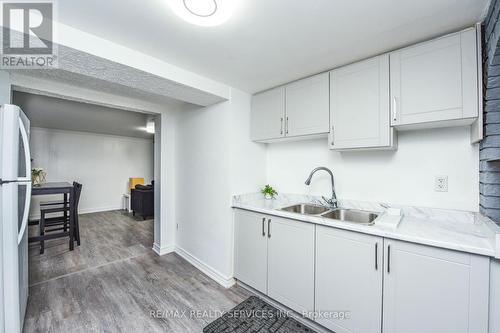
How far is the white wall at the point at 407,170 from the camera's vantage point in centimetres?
154

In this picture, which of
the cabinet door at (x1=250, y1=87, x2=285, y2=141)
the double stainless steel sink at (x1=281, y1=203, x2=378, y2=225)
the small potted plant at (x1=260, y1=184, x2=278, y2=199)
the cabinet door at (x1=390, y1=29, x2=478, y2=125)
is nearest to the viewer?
the cabinet door at (x1=390, y1=29, x2=478, y2=125)

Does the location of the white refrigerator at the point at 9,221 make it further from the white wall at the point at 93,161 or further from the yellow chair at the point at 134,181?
the yellow chair at the point at 134,181

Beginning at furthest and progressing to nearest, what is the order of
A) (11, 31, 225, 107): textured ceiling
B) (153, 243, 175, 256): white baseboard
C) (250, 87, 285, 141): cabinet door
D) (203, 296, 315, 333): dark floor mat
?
1. (153, 243, 175, 256): white baseboard
2. (250, 87, 285, 141): cabinet door
3. (203, 296, 315, 333): dark floor mat
4. (11, 31, 225, 107): textured ceiling

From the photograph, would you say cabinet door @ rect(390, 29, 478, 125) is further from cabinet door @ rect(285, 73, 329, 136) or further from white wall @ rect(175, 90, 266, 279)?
white wall @ rect(175, 90, 266, 279)

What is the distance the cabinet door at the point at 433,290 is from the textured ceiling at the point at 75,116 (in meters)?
4.29

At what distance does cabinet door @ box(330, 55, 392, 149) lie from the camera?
159 centimetres

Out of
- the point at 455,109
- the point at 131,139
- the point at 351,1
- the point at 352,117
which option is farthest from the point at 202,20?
the point at 131,139

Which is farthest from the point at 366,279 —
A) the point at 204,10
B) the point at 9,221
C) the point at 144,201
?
the point at 144,201

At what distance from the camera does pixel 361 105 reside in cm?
170

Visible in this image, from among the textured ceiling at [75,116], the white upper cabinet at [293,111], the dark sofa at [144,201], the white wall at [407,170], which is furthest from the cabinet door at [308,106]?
the dark sofa at [144,201]

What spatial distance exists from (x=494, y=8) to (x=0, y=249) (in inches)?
123

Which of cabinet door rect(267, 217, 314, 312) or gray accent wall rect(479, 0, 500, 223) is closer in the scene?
gray accent wall rect(479, 0, 500, 223)

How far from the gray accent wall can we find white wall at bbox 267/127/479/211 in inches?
5.0

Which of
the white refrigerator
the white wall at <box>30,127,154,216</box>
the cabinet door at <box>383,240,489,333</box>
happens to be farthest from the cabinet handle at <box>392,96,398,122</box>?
the white wall at <box>30,127,154,216</box>
